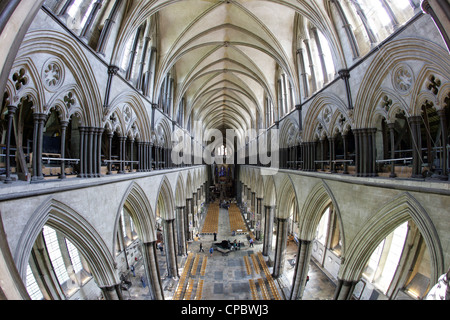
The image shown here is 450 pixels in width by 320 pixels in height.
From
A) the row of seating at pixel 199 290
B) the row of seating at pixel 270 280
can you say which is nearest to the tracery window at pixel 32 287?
the row of seating at pixel 199 290

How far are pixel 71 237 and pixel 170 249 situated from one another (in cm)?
858

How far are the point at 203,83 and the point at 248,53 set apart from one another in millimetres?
5635

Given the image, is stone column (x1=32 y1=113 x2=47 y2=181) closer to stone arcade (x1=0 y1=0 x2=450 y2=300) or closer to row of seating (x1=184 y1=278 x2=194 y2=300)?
stone arcade (x1=0 y1=0 x2=450 y2=300)

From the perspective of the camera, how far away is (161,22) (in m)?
10.7

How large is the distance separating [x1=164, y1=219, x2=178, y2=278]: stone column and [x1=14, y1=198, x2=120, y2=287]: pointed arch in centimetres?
684

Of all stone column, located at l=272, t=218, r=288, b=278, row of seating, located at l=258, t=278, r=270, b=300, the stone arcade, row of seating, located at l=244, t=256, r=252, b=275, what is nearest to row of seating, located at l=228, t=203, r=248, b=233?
the stone arcade

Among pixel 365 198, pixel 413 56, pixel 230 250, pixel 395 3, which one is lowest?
pixel 230 250

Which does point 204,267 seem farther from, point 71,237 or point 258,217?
point 71,237

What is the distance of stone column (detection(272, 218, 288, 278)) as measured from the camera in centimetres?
1316

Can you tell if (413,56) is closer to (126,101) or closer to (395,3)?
(395,3)

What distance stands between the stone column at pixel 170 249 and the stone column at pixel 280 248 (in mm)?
6248

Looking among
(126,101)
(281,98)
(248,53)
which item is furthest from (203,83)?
(126,101)

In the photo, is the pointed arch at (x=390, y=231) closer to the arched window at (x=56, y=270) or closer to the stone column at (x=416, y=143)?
the stone column at (x=416, y=143)

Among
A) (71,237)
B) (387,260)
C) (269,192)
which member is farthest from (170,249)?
(387,260)
